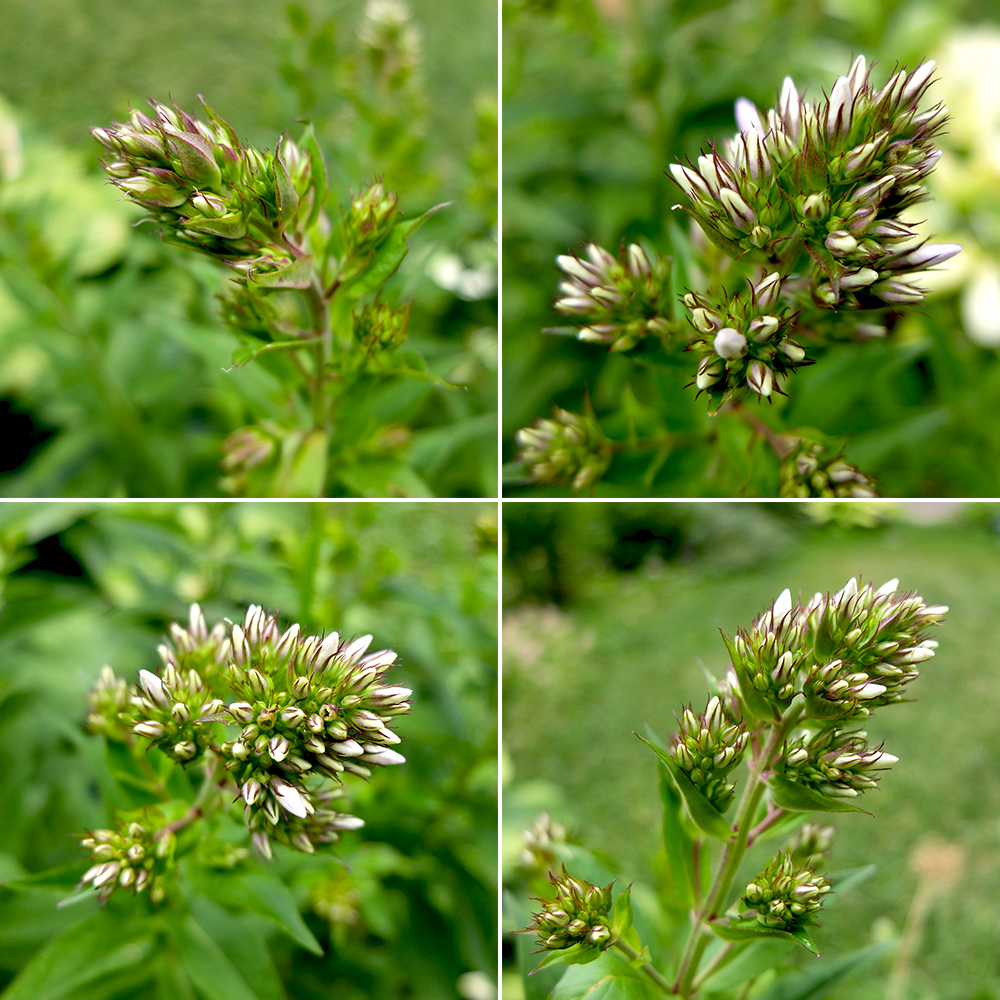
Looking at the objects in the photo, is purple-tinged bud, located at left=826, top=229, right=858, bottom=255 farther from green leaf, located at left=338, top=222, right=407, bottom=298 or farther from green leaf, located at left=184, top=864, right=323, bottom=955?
green leaf, located at left=184, top=864, right=323, bottom=955

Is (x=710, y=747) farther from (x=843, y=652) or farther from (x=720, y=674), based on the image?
(x=720, y=674)

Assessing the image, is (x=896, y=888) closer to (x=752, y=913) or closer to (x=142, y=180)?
(x=752, y=913)

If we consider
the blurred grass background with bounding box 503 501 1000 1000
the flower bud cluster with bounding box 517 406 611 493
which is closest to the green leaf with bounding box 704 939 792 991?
the flower bud cluster with bounding box 517 406 611 493

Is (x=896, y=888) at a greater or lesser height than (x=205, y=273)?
lesser

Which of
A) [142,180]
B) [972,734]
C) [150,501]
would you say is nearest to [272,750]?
[142,180]

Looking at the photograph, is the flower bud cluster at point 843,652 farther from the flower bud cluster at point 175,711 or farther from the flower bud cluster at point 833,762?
the flower bud cluster at point 175,711

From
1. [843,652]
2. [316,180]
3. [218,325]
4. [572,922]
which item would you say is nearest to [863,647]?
[843,652]

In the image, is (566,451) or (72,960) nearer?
(72,960)

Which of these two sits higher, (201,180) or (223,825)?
(201,180)
